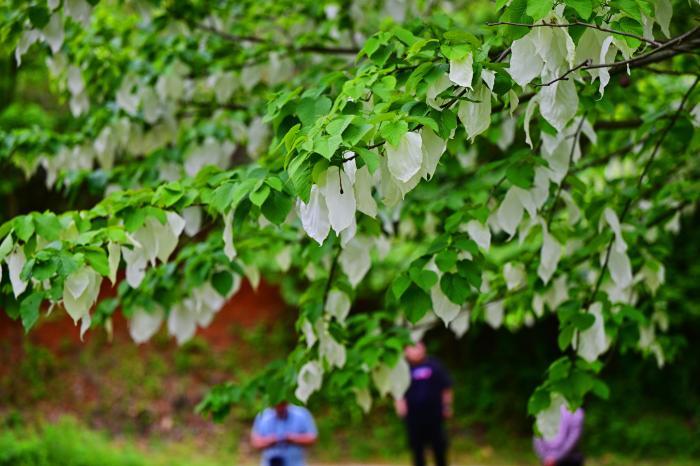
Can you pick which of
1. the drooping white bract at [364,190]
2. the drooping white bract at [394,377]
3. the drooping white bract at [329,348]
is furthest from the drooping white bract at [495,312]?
the drooping white bract at [364,190]

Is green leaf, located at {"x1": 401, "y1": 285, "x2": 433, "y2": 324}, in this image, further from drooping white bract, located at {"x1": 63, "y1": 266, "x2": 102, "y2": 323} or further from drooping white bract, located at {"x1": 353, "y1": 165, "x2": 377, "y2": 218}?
drooping white bract, located at {"x1": 63, "y1": 266, "x2": 102, "y2": 323}

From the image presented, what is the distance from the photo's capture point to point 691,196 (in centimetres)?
332

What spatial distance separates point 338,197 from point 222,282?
4.44 ft

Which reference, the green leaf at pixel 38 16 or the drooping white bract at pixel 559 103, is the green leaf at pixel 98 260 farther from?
the green leaf at pixel 38 16

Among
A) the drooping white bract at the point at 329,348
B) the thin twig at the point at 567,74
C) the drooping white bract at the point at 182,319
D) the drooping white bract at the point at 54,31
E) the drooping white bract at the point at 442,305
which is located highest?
Answer: the drooping white bract at the point at 54,31

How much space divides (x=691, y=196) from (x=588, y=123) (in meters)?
0.87

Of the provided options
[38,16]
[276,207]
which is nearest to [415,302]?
[276,207]

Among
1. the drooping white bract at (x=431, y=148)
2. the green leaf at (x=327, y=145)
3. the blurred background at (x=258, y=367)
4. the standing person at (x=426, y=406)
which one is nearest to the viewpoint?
the green leaf at (x=327, y=145)

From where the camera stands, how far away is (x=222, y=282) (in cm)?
300

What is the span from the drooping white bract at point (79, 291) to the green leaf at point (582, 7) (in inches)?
56.6

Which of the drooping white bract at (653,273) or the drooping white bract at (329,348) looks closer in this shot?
the drooping white bract at (329,348)

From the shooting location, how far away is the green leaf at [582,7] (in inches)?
69.7

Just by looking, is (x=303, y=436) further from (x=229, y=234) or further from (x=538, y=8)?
(x=538, y=8)

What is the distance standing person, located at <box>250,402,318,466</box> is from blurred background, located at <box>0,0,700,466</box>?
3371mm
